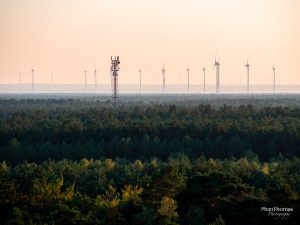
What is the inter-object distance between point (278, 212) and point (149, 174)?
22570 millimetres

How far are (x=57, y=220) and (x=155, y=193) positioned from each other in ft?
34.9

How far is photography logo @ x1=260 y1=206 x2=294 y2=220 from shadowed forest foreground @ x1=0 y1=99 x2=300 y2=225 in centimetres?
11

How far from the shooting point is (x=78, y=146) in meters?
103

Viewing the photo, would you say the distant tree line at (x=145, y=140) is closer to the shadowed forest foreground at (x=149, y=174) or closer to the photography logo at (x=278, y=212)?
the shadowed forest foreground at (x=149, y=174)

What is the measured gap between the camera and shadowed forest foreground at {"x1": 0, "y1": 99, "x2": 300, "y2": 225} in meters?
50.6

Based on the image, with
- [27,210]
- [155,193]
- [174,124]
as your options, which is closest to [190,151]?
Result: [174,124]

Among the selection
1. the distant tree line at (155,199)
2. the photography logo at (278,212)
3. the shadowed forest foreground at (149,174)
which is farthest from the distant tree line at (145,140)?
the photography logo at (278,212)

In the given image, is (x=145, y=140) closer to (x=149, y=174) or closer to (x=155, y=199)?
(x=149, y=174)

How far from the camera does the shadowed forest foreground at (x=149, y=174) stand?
50.6m

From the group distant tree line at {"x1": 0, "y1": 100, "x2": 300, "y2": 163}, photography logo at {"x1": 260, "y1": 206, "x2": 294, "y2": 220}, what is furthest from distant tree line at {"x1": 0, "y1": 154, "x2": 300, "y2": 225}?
distant tree line at {"x1": 0, "y1": 100, "x2": 300, "y2": 163}

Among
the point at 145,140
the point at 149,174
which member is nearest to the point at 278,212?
the point at 149,174

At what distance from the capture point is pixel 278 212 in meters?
49.4

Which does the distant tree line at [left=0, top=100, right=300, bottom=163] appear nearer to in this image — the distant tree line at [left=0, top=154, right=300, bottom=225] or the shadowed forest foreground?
the shadowed forest foreground

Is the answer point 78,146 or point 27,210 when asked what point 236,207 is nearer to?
point 27,210
